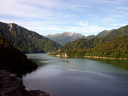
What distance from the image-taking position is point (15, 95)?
63.6 feet

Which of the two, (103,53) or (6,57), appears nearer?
(6,57)

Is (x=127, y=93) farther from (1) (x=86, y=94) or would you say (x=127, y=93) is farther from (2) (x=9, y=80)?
(2) (x=9, y=80)

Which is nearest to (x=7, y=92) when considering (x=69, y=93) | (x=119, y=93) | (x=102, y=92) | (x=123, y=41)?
(x=69, y=93)

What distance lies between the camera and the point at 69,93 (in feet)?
96.8

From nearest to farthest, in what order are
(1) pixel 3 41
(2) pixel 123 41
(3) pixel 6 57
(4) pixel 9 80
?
(4) pixel 9 80, (3) pixel 6 57, (1) pixel 3 41, (2) pixel 123 41

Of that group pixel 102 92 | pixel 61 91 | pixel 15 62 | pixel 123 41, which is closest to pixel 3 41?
pixel 15 62

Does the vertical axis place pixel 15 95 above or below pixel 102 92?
above

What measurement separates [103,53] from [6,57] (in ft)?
319

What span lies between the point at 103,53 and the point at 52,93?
10914 cm

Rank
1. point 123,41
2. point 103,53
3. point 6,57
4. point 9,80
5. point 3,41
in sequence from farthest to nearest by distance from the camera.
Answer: point 123,41, point 103,53, point 3,41, point 6,57, point 9,80

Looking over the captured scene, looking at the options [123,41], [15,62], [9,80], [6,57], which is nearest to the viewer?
[9,80]

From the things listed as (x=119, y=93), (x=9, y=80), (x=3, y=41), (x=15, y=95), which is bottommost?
(x=119, y=93)

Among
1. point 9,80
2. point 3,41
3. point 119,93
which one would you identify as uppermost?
point 3,41

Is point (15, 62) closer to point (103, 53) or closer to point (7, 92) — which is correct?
point (7, 92)
